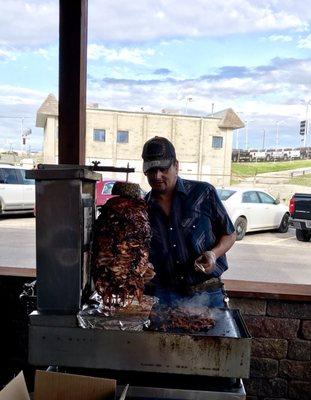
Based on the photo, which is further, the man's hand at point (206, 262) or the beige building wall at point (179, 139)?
the beige building wall at point (179, 139)

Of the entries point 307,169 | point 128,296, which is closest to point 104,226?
point 128,296

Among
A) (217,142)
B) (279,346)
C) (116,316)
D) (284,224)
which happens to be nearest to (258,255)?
(284,224)

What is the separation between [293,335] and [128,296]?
1.65 meters

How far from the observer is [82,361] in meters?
1.33

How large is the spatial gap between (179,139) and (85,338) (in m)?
2.56

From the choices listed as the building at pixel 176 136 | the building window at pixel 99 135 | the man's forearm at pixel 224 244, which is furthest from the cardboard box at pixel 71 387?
the building window at pixel 99 135

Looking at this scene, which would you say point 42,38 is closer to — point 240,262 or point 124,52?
point 124,52

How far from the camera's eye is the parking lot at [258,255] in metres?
6.64

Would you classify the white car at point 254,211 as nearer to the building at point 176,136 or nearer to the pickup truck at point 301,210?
the pickup truck at point 301,210

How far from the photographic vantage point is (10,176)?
11688mm

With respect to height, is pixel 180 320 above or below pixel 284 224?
above

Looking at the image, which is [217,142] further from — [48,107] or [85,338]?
[85,338]

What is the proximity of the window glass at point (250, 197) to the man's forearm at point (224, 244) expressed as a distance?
7.18 m

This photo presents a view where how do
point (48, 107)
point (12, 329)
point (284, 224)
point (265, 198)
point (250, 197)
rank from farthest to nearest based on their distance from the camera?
point (265, 198) < point (284, 224) < point (250, 197) < point (48, 107) < point (12, 329)
